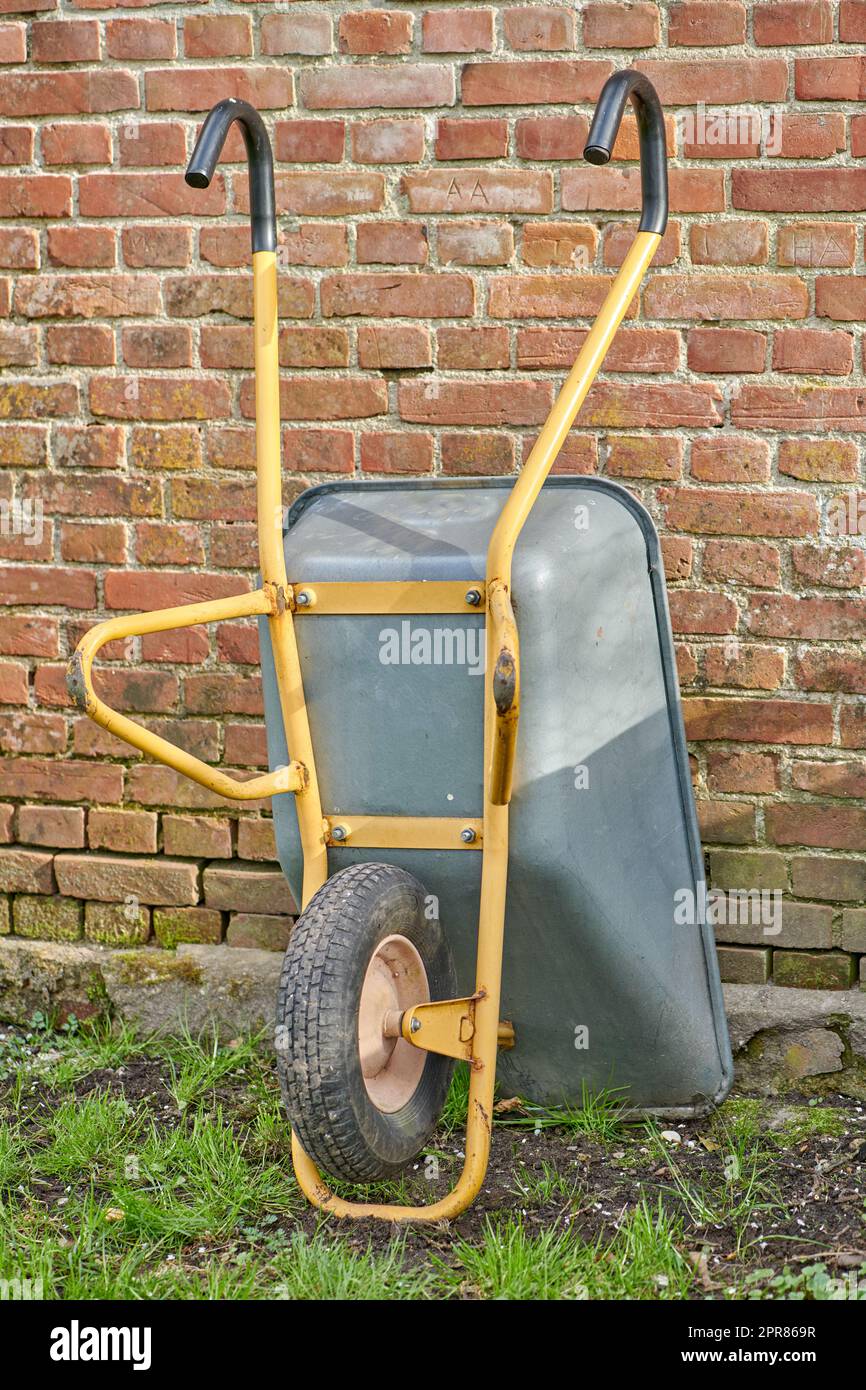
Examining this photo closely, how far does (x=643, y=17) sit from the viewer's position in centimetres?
244

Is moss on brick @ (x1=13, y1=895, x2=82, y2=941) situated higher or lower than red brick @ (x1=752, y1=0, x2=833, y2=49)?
lower

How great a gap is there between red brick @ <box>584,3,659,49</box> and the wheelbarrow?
0.38 metres

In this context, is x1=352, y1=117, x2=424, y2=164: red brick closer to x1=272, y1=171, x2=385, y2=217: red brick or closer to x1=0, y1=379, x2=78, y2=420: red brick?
x1=272, y1=171, x2=385, y2=217: red brick

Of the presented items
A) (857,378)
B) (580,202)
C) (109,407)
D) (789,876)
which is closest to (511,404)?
(580,202)

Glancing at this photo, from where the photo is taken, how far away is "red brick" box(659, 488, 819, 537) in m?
2.48

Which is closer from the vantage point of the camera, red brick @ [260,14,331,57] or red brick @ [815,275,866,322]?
red brick @ [815,275,866,322]

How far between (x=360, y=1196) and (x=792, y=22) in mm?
2169

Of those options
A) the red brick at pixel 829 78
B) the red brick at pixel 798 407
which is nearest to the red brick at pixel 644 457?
the red brick at pixel 798 407

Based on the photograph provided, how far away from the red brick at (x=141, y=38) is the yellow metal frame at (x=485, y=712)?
2.46 feet

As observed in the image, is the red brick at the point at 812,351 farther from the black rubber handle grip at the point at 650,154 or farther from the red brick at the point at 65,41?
the red brick at the point at 65,41

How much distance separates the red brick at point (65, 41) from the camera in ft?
8.68

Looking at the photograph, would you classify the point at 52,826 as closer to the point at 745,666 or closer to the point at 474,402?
the point at 474,402

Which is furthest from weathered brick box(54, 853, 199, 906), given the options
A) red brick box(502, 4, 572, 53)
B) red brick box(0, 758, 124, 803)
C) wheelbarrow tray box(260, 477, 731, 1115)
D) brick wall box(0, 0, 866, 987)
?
red brick box(502, 4, 572, 53)
